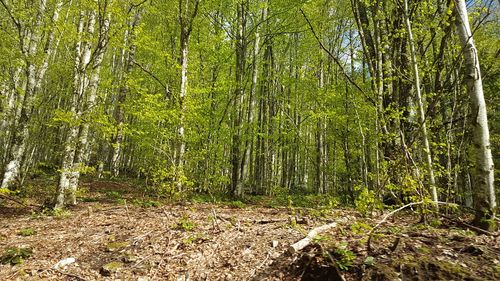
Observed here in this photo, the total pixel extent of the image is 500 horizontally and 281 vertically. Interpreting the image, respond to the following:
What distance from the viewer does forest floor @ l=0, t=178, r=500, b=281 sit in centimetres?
329

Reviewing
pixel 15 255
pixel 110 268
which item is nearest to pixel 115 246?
pixel 110 268

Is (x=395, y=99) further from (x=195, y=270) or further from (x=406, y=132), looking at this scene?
(x=195, y=270)

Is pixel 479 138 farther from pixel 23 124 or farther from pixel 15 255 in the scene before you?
pixel 23 124

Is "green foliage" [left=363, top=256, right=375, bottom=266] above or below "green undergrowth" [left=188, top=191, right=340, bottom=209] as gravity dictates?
below

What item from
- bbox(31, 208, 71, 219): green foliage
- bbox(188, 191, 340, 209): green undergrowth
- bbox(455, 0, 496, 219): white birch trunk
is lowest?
bbox(31, 208, 71, 219): green foliage

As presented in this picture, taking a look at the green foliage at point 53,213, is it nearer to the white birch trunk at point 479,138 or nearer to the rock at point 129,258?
the rock at point 129,258

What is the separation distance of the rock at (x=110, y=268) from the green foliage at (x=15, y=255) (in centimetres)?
155

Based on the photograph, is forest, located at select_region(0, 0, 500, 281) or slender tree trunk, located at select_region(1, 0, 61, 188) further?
slender tree trunk, located at select_region(1, 0, 61, 188)

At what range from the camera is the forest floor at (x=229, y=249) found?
329 cm

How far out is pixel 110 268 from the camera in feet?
15.5

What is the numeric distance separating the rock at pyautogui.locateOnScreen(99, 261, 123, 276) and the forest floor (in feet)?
0.05

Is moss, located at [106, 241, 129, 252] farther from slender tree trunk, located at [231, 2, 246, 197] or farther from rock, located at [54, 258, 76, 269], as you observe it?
slender tree trunk, located at [231, 2, 246, 197]

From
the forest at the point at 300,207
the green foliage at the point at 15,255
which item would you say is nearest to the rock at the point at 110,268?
the forest at the point at 300,207

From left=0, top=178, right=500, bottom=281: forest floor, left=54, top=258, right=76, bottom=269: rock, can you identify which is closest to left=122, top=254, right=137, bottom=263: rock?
left=0, top=178, right=500, bottom=281: forest floor
